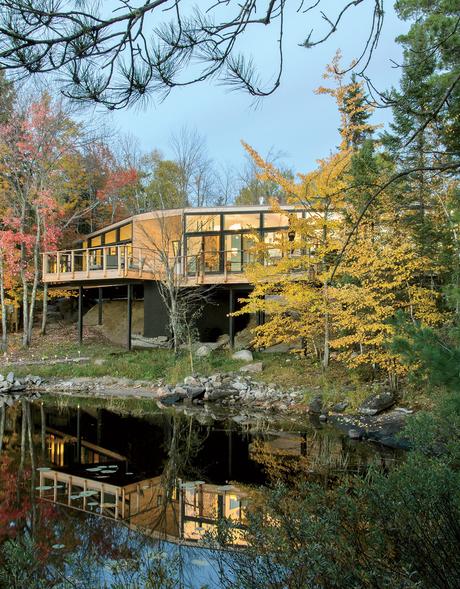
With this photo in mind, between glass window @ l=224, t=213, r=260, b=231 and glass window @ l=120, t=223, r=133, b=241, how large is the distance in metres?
4.18

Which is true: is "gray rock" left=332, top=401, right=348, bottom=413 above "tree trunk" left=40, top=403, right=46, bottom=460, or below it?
above

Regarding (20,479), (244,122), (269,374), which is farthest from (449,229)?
(20,479)

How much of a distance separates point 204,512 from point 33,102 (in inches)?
640

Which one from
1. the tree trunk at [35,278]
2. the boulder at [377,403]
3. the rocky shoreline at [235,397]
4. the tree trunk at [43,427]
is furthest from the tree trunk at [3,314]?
the boulder at [377,403]

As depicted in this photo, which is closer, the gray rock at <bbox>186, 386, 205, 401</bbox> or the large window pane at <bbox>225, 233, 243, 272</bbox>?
the gray rock at <bbox>186, 386, 205, 401</bbox>

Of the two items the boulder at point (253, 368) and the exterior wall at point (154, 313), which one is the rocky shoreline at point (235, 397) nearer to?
the boulder at point (253, 368)

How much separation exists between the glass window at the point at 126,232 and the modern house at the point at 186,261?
0.43ft

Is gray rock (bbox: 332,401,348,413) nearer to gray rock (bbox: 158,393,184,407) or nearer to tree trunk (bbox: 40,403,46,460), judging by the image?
gray rock (bbox: 158,393,184,407)

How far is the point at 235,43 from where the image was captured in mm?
3369

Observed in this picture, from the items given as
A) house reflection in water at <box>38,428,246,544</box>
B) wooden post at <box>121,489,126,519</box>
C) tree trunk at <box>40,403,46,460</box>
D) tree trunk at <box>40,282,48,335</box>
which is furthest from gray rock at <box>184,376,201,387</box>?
tree trunk at <box>40,282,48,335</box>

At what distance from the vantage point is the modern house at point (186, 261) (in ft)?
57.5

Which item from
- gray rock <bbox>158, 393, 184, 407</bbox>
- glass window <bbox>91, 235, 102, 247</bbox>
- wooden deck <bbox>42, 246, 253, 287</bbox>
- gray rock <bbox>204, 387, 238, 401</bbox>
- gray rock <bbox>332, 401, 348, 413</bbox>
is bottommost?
gray rock <bbox>158, 393, 184, 407</bbox>

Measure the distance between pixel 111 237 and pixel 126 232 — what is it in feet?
4.15

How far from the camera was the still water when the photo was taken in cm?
434
